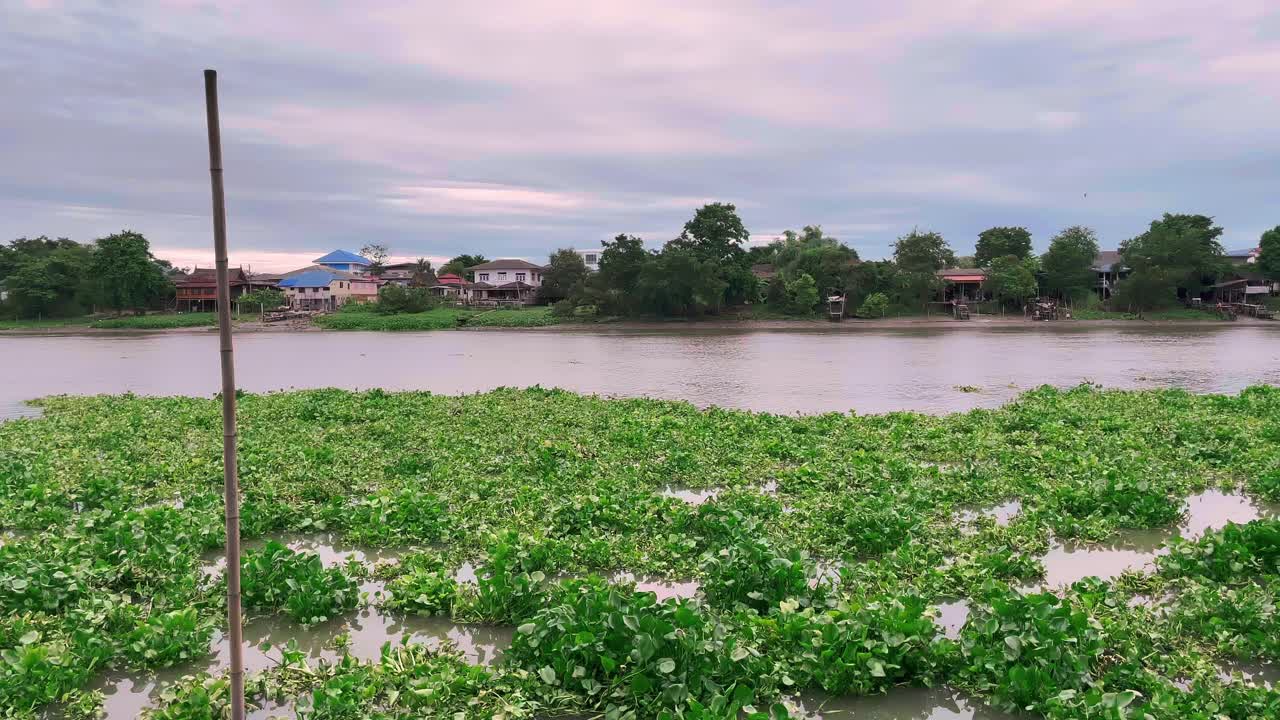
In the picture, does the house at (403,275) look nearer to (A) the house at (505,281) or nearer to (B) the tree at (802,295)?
(A) the house at (505,281)

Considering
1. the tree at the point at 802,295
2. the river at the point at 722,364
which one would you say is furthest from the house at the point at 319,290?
the tree at the point at 802,295

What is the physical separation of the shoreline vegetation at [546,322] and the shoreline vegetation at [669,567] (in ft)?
160

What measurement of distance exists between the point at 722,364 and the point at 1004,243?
51.6 meters

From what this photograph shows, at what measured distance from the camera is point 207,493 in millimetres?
9391

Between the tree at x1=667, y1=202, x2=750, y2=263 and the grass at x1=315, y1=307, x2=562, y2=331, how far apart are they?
13.4 m

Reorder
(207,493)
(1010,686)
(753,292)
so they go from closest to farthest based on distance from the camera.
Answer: (1010,686), (207,493), (753,292)

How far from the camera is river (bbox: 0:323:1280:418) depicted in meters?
23.8

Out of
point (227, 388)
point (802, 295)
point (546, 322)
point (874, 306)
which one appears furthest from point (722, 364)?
point (546, 322)

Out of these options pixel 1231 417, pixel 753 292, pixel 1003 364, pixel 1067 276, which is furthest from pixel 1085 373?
pixel 1067 276

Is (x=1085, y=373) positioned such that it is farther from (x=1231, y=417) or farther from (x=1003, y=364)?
(x=1231, y=417)

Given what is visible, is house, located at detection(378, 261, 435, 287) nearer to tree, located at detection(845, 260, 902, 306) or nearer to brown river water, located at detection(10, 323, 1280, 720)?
brown river water, located at detection(10, 323, 1280, 720)

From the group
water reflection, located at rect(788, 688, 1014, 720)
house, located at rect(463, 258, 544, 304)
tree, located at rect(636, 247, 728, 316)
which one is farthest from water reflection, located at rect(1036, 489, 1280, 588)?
house, located at rect(463, 258, 544, 304)

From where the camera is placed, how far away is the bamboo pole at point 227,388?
3439 mm

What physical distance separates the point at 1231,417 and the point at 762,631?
13268 mm
